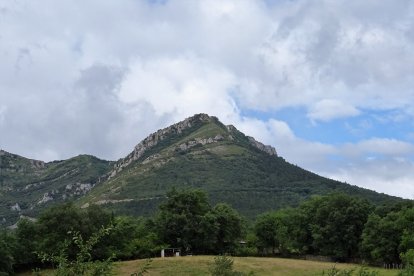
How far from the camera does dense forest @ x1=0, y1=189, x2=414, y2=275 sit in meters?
72.9

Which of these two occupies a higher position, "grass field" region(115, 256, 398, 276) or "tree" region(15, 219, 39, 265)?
"tree" region(15, 219, 39, 265)

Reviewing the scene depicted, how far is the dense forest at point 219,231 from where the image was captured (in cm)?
7288

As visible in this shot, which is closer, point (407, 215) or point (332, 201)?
point (407, 215)

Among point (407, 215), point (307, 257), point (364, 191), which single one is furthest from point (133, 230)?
point (364, 191)

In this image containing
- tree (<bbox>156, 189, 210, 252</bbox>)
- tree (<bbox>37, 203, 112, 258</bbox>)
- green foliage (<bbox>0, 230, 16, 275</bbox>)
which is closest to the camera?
green foliage (<bbox>0, 230, 16, 275</bbox>)

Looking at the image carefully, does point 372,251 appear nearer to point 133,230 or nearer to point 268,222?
point 268,222

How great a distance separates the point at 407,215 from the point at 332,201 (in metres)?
16.2

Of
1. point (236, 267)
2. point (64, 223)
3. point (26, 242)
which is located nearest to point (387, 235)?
point (236, 267)

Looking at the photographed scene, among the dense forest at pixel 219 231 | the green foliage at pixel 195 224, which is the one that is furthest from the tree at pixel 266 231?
the green foliage at pixel 195 224

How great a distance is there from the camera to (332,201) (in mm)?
90875

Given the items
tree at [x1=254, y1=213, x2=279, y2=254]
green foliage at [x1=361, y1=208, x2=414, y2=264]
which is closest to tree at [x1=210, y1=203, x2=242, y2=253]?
tree at [x1=254, y1=213, x2=279, y2=254]

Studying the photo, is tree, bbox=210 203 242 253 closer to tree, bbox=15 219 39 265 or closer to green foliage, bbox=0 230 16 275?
tree, bbox=15 219 39 265

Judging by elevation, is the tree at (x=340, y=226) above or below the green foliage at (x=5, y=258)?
above

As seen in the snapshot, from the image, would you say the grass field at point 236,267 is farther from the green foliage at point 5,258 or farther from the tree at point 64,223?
the green foliage at point 5,258
